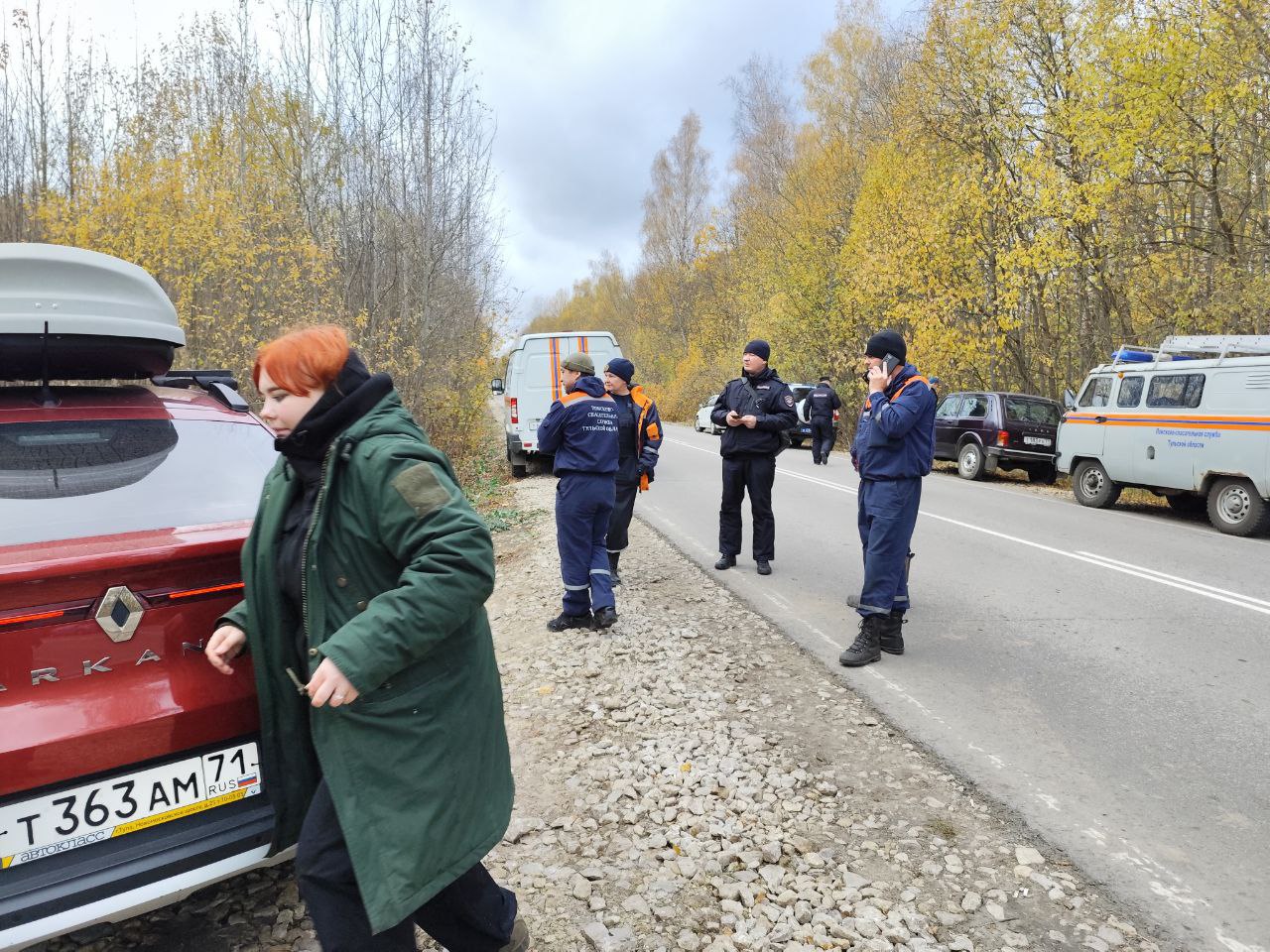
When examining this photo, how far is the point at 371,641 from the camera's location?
5.65ft

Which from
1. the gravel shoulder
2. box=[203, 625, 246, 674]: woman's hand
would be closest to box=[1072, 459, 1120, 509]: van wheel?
the gravel shoulder

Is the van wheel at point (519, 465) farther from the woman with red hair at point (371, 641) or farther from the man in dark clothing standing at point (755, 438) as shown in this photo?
the woman with red hair at point (371, 641)

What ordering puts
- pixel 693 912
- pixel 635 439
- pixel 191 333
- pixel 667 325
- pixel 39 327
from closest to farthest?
1. pixel 39 327
2. pixel 693 912
3. pixel 635 439
4. pixel 191 333
5. pixel 667 325

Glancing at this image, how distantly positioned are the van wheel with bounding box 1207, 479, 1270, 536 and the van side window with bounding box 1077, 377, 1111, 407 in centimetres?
240

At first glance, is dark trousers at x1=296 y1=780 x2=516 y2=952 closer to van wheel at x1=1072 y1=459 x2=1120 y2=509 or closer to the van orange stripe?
van wheel at x1=1072 y1=459 x2=1120 y2=509

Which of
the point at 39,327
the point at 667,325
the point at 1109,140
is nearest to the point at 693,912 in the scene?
the point at 39,327

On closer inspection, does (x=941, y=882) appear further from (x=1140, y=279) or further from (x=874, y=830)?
(x=1140, y=279)

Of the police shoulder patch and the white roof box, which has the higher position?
the white roof box

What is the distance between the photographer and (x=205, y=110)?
1673 centimetres

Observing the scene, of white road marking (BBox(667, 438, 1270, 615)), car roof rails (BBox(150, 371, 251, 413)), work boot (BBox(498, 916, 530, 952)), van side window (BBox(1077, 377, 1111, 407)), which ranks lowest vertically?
work boot (BBox(498, 916, 530, 952))

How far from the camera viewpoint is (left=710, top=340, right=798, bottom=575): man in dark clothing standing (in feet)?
23.5

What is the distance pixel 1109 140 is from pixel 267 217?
1507 cm

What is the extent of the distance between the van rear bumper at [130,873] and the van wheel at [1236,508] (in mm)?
11201

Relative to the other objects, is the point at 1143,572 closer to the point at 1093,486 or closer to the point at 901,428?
the point at 901,428
